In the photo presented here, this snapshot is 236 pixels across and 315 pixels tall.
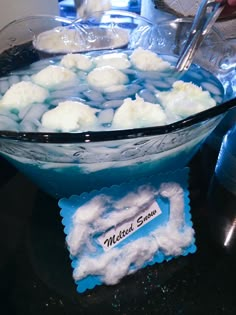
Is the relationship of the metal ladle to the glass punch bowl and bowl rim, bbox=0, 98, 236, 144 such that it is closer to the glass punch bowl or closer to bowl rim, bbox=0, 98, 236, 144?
the glass punch bowl

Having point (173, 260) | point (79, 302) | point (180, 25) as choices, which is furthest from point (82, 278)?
point (180, 25)

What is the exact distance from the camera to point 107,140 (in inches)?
14.5

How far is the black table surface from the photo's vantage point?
462 mm

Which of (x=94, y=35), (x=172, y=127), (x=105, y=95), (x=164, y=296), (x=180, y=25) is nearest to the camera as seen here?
(x=172, y=127)

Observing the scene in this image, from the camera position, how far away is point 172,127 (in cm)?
37

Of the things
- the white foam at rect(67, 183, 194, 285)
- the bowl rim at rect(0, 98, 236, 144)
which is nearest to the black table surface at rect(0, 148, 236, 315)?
the white foam at rect(67, 183, 194, 285)

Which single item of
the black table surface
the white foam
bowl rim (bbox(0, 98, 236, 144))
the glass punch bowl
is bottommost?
the black table surface

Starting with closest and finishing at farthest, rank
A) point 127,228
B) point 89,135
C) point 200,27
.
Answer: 1. point 89,135
2. point 127,228
3. point 200,27

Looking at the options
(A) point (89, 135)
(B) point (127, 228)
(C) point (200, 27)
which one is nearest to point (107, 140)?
(A) point (89, 135)

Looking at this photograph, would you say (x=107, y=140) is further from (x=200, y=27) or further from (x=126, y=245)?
(x=200, y=27)

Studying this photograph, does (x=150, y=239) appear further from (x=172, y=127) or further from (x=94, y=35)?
(x=94, y=35)

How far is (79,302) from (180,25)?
2.13 feet

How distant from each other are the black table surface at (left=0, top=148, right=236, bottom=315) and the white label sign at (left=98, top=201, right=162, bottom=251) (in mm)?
76

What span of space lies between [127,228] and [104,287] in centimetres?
10
